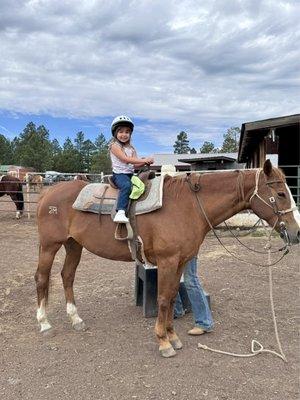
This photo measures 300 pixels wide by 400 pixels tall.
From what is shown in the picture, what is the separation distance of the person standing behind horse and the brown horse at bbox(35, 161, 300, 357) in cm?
28

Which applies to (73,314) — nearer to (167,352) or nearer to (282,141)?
(167,352)

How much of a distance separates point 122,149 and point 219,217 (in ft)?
4.04

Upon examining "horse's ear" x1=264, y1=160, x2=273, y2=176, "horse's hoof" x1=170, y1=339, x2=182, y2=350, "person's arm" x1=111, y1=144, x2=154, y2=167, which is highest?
"person's arm" x1=111, y1=144, x2=154, y2=167

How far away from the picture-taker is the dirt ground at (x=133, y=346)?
3.35 m

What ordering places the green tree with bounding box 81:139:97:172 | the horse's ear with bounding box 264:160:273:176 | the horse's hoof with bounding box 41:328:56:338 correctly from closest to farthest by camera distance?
the horse's ear with bounding box 264:160:273:176 → the horse's hoof with bounding box 41:328:56:338 → the green tree with bounding box 81:139:97:172

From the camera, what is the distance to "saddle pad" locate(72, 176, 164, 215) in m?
4.02

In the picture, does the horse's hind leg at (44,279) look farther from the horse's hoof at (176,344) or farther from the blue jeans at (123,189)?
the horse's hoof at (176,344)

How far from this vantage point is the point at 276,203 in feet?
A: 12.4

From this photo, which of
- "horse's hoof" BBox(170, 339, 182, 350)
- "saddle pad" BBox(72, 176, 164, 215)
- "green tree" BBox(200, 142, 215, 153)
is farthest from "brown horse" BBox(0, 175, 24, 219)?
"green tree" BBox(200, 142, 215, 153)

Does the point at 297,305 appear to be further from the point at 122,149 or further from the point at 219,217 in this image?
the point at 122,149

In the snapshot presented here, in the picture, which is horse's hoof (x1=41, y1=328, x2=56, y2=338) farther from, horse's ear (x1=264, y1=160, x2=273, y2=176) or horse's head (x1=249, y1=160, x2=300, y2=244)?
horse's ear (x1=264, y1=160, x2=273, y2=176)

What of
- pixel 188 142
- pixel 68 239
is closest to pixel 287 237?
pixel 68 239

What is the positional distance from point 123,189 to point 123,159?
1.02ft

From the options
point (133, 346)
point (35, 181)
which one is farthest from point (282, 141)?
point (133, 346)
